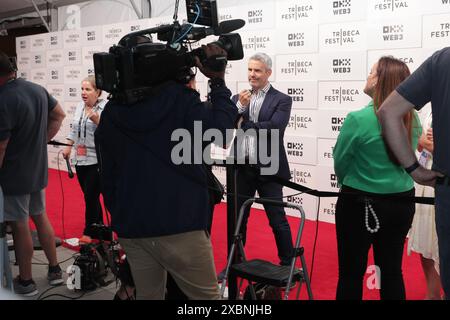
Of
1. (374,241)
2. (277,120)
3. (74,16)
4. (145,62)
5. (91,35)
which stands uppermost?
(74,16)

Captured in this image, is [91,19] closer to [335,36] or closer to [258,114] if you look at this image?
[335,36]

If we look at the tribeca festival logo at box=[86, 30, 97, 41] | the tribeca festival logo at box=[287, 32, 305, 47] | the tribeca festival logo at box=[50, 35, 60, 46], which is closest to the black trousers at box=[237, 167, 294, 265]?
the tribeca festival logo at box=[287, 32, 305, 47]

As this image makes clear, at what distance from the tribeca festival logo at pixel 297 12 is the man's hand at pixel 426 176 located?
3619 mm

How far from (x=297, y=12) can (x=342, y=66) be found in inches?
30.5

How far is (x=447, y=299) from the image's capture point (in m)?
1.74

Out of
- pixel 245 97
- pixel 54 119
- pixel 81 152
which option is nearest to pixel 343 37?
pixel 245 97

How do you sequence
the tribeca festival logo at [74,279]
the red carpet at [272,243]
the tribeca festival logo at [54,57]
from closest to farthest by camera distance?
the tribeca festival logo at [74,279], the red carpet at [272,243], the tribeca festival logo at [54,57]

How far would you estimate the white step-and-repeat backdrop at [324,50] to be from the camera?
4.43m

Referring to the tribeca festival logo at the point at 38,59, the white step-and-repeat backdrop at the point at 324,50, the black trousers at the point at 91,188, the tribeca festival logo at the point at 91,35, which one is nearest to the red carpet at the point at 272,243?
the white step-and-repeat backdrop at the point at 324,50

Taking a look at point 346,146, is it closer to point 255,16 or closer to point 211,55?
point 211,55

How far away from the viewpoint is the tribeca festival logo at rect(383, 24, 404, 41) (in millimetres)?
4480

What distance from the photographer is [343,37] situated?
4871 millimetres

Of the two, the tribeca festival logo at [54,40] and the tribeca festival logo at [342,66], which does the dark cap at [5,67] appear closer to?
the tribeca festival logo at [342,66]

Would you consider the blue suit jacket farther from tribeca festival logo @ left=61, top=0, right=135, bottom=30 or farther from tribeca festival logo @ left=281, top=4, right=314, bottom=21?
tribeca festival logo @ left=61, top=0, right=135, bottom=30
